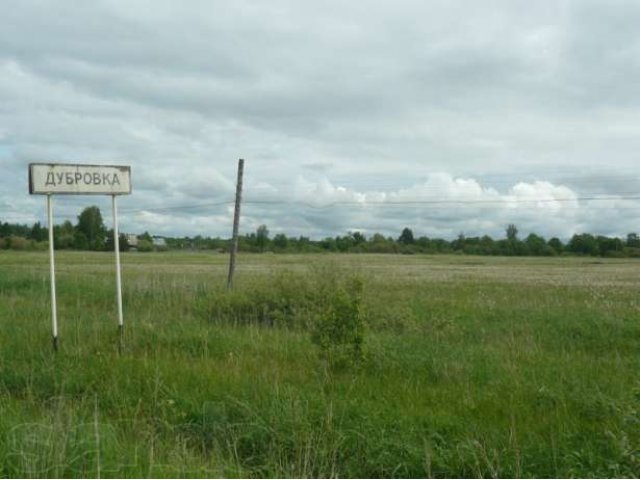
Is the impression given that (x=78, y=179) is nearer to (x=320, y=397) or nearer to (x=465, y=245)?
(x=320, y=397)

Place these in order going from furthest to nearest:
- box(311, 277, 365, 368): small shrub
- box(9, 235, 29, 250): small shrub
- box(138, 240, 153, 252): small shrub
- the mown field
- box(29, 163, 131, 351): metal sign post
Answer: box(9, 235, 29, 250): small shrub, box(138, 240, 153, 252): small shrub, box(29, 163, 131, 351): metal sign post, box(311, 277, 365, 368): small shrub, the mown field

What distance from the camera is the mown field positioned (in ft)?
16.0

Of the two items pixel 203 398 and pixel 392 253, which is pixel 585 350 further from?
pixel 392 253

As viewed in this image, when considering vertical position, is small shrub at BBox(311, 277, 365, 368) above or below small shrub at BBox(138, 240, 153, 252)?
below

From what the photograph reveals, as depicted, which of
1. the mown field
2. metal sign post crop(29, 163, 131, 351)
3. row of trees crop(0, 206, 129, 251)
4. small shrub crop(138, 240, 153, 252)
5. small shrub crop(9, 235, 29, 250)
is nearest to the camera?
the mown field

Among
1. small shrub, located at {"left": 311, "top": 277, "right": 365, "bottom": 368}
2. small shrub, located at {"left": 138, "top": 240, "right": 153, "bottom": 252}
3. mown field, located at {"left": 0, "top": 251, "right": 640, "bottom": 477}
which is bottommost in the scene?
mown field, located at {"left": 0, "top": 251, "right": 640, "bottom": 477}

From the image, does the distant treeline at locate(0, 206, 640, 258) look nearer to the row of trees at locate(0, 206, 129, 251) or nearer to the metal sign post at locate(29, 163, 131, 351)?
the row of trees at locate(0, 206, 129, 251)

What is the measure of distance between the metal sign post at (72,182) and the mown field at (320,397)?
160 centimetres

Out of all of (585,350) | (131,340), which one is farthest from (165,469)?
(585,350)

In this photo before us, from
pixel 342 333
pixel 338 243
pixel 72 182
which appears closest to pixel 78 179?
pixel 72 182

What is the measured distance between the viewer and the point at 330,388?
6.92 meters

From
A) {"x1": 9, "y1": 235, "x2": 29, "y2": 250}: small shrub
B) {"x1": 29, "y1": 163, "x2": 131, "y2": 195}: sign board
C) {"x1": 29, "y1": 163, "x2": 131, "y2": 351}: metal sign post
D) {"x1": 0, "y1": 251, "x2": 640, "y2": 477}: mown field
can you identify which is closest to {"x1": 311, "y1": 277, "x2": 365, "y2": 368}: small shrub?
{"x1": 0, "y1": 251, "x2": 640, "y2": 477}: mown field

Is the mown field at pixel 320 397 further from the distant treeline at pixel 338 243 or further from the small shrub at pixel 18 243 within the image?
the small shrub at pixel 18 243

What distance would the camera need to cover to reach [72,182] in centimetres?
911
